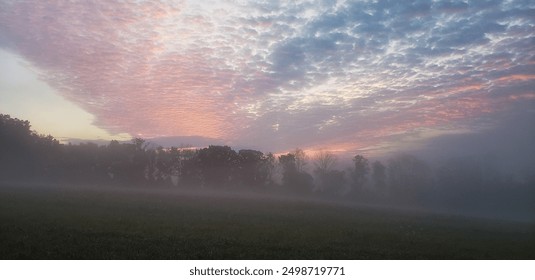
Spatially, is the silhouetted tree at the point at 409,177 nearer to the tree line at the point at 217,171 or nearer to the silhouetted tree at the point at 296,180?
the tree line at the point at 217,171

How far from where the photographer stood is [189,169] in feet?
363

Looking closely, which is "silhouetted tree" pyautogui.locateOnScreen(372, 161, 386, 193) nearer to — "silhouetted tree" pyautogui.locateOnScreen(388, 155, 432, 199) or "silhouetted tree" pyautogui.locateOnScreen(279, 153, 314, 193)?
"silhouetted tree" pyautogui.locateOnScreen(388, 155, 432, 199)

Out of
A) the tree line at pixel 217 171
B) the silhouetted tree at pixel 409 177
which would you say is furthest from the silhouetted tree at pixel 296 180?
the silhouetted tree at pixel 409 177

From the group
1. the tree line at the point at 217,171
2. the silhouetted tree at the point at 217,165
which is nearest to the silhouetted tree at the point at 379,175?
the tree line at the point at 217,171

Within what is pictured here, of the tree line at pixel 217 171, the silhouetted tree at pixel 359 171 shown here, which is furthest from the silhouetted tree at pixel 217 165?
the silhouetted tree at pixel 359 171

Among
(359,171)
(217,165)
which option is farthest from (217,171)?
(359,171)

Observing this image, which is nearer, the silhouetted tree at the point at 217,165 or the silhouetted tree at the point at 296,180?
the silhouetted tree at the point at 217,165

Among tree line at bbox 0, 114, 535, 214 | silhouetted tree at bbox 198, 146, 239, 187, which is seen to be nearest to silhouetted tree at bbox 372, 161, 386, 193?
tree line at bbox 0, 114, 535, 214

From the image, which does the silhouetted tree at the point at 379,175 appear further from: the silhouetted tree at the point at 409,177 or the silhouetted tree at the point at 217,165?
the silhouetted tree at the point at 217,165

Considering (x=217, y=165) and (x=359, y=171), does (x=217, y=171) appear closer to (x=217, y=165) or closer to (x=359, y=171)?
(x=217, y=165)

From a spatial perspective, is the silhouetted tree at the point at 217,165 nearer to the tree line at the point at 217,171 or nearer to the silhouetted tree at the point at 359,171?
the tree line at the point at 217,171

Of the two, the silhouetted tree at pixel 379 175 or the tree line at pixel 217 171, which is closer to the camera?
the tree line at pixel 217 171
